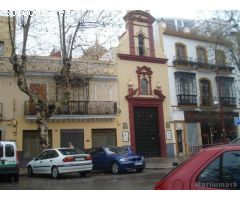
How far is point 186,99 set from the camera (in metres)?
32.2

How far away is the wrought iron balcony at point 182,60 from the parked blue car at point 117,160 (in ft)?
48.3

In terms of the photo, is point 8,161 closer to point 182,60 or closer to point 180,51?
point 182,60

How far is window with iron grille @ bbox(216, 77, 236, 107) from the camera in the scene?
34.4 meters

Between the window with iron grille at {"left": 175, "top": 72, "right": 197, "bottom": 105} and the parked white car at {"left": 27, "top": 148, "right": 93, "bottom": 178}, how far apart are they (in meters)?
15.8

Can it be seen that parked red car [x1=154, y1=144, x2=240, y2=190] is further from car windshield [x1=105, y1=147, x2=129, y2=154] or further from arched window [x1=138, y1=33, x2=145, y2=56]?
arched window [x1=138, y1=33, x2=145, y2=56]

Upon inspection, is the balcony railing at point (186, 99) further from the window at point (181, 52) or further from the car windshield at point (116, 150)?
the car windshield at point (116, 150)

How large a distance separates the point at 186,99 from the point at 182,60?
3.39m

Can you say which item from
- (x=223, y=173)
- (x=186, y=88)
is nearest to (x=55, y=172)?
(x=223, y=173)

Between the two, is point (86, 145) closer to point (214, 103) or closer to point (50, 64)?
point (50, 64)

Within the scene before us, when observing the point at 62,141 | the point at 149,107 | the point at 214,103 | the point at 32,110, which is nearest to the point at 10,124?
the point at 32,110

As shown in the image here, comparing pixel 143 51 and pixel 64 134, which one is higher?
pixel 143 51

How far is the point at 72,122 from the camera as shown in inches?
1075

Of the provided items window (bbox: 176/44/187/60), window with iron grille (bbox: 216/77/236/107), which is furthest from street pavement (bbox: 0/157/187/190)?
window with iron grille (bbox: 216/77/236/107)

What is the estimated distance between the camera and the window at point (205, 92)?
33.5 meters
